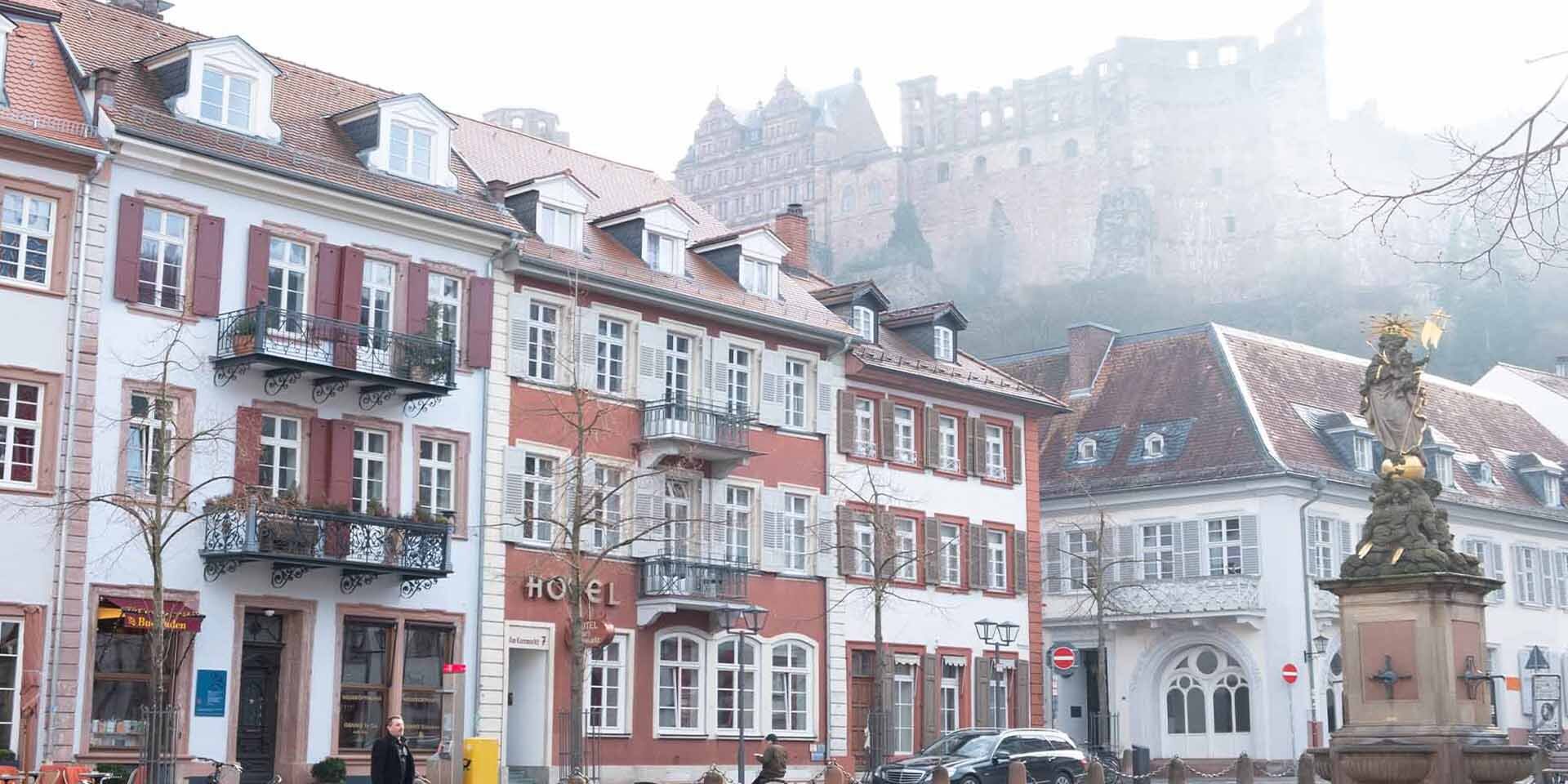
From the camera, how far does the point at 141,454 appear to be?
29.3 m

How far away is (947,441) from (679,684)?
973cm

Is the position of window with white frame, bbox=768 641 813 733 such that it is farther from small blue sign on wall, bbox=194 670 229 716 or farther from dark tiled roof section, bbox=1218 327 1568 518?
dark tiled roof section, bbox=1218 327 1568 518

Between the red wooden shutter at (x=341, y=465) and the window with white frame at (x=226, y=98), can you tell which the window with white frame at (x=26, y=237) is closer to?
the window with white frame at (x=226, y=98)

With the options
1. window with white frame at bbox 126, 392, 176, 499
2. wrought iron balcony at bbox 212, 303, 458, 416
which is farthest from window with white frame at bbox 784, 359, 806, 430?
window with white frame at bbox 126, 392, 176, 499

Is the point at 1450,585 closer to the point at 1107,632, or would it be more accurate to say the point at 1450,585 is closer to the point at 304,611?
the point at 304,611

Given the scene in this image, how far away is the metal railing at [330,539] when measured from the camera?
29438 millimetres

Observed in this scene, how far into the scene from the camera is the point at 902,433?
139 feet

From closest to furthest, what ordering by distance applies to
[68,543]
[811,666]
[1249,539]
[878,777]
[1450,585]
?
[1450,585]
[68,543]
[878,777]
[811,666]
[1249,539]

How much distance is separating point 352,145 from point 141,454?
7167 millimetres

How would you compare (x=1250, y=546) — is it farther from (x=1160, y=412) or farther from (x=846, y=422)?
(x=846, y=422)

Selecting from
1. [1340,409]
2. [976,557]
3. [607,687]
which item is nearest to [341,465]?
[607,687]

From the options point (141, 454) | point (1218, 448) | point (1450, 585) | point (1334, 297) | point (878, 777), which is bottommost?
point (878, 777)

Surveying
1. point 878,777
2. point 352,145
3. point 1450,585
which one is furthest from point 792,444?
point 1450,585

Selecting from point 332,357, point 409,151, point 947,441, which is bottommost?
point 332,357
